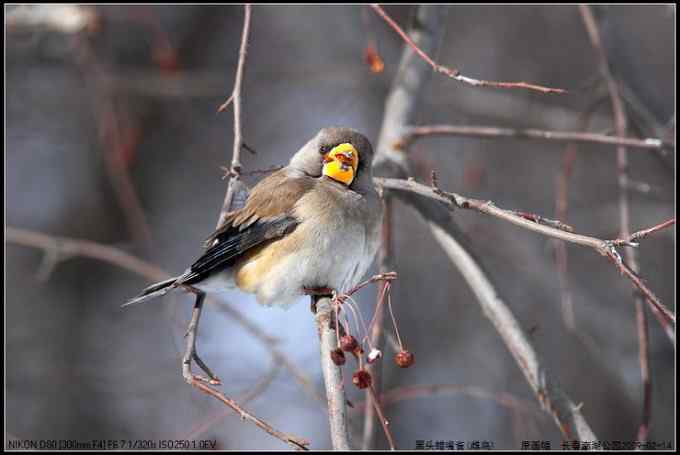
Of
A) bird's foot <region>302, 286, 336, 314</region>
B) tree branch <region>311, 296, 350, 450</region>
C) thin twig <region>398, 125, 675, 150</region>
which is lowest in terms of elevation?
tree branch <region>311, 296, 350, 450</region>

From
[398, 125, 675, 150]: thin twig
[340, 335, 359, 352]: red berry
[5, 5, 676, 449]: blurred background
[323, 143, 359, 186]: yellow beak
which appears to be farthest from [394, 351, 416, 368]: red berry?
[5, 5, 676, 449]: blurred background

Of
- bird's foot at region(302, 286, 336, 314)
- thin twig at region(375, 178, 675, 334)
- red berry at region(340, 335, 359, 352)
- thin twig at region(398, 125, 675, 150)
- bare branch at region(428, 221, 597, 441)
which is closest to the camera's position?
thin twig at region(375, 178, 675, 334)

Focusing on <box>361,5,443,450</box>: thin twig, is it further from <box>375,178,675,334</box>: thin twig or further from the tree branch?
<box>375,178,675,334</box>: thin twig

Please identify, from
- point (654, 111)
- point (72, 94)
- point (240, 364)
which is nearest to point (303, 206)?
point (654, 111)

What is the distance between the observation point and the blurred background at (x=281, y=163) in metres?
5.93

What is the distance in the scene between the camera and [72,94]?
7.73 metres

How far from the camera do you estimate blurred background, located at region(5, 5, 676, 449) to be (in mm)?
5926

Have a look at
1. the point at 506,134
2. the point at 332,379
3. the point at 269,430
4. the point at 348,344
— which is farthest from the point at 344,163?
the point at 269,430

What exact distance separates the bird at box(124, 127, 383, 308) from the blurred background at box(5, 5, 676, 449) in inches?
67.4

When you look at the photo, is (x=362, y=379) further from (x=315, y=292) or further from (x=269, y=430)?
(x=315, y=292)

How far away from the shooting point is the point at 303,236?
11.4 feet

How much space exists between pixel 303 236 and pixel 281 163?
12.0ft

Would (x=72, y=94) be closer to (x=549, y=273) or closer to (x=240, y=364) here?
(x=240, y=364)

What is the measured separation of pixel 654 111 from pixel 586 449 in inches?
90.4
